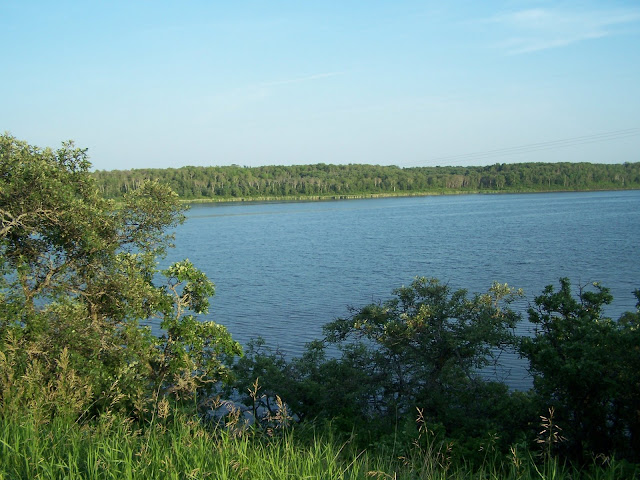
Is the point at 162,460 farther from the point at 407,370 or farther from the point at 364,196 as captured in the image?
the point at 364,196

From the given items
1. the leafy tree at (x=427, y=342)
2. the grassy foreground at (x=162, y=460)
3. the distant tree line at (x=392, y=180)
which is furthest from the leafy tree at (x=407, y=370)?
the distant tree line at (x=392, y=180)

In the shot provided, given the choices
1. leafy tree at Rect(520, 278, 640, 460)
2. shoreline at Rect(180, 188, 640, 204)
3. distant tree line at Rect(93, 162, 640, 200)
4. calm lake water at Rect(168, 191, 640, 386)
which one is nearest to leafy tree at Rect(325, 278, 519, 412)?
A: leafy tree at Rect(520, 278, 640, 460)

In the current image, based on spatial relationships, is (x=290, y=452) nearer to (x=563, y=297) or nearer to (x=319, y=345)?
(x=563, y=297)

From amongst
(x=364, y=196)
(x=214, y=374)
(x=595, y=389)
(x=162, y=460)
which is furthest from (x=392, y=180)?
(x=162, y=460)

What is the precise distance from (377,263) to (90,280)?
29291 millimetres

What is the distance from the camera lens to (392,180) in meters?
178

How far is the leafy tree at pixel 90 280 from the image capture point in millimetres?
8617

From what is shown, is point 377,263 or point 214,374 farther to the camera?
point 377,263

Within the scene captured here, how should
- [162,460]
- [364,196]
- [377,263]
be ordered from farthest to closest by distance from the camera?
[364,196]
[377,263]
[162,460]

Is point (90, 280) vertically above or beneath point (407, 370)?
above

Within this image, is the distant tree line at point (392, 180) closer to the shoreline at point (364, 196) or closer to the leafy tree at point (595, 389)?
the shoreline at point (364, 196)

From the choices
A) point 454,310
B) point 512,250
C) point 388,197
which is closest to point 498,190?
point 388,197

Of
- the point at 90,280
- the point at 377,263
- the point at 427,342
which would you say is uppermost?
the point at 90,280

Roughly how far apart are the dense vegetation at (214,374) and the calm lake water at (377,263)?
600 cm
